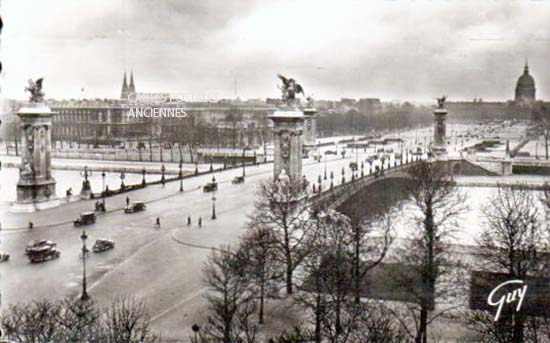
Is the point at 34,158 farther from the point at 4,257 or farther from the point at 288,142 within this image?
the point at 288,142

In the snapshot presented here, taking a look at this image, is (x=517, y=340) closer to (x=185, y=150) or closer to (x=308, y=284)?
(x=308, y=284)

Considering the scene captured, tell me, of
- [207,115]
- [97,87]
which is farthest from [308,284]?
[207,115]

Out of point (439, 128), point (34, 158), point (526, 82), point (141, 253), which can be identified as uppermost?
point (526, 82)

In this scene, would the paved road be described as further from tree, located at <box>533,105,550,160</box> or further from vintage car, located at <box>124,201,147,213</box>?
tree, located at <box>533,105,550,160</box>

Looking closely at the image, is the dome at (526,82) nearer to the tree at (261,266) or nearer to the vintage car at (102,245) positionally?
the vintage car at (102,245)

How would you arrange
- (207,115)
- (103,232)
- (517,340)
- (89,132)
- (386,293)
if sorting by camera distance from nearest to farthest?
(517,340) < (386,293) < (103,232) < (89,132) < (207,115)

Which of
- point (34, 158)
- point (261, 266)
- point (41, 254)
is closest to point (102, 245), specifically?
point (41, 254)
